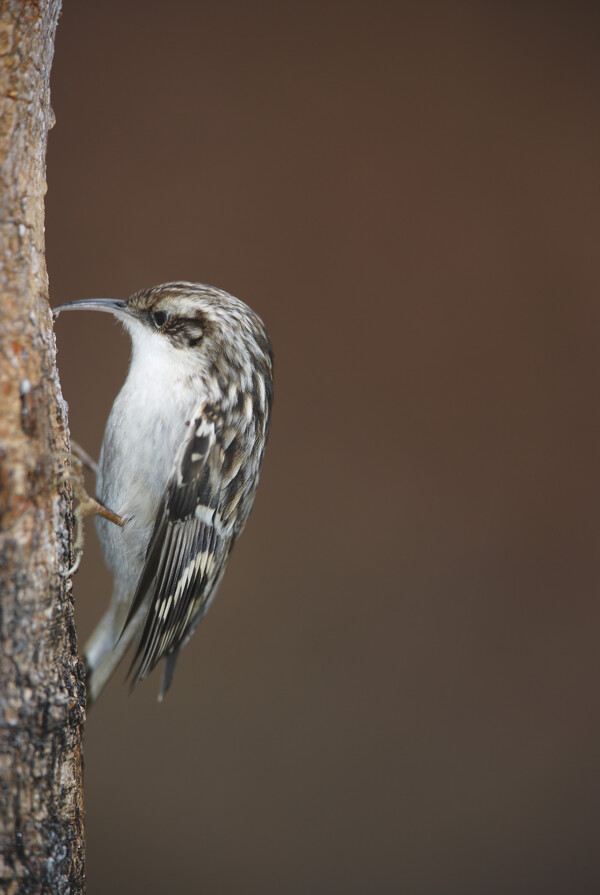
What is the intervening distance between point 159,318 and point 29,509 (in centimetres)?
52

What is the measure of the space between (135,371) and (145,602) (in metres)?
0.45

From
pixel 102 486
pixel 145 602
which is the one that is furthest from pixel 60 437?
pixel 145 602

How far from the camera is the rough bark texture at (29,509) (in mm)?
914

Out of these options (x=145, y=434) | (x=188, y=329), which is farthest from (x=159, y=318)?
(x=145, y=434)

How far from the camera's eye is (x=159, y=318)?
52.2 inches

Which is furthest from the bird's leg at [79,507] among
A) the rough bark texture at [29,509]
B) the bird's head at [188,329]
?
the bird's head at [188,329]

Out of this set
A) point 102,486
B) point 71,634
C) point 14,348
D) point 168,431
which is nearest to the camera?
point 14,348

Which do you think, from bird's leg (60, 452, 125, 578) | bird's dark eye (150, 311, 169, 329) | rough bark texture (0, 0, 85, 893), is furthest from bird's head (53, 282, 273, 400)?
rough bark texture (0, 0, 85, 893)

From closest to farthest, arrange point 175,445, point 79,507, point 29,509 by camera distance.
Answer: point 29,509 < point 79,507 < point 175,445

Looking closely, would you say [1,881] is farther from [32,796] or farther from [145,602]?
[145,602]

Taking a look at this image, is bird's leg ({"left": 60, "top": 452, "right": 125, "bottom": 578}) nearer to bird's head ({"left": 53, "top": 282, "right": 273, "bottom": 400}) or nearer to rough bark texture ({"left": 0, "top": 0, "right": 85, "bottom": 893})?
rough bark texture ({"left": 0, "top": 0, "right": 85, "bottom": 893})

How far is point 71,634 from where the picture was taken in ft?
3.35

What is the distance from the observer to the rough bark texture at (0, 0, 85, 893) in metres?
0.91

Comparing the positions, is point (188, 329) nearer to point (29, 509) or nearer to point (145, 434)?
point (145, 434)
